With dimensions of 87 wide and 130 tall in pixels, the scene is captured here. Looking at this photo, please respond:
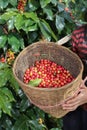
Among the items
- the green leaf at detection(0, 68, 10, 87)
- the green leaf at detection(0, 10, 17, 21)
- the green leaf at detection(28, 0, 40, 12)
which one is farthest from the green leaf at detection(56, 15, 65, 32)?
the green leaf at detection(0, 68, 10, 87)

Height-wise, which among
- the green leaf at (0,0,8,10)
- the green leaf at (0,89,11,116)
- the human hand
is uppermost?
the green leaf at (0,0,8,10)

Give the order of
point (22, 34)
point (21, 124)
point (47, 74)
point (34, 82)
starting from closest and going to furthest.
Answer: point (34, 82), point (47, 74), point (22, 34), point (21, 124)

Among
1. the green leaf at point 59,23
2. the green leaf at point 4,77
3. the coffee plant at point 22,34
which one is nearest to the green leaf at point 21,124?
the coffee plant at point 22,34

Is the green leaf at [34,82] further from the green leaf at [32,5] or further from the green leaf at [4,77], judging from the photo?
the green leaf at [32,5]

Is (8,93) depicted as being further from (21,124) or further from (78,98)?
(78,98)

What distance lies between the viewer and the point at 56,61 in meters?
1.70

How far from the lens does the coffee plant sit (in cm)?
166

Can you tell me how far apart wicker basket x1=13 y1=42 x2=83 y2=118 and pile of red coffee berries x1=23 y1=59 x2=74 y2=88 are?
24 millimetres

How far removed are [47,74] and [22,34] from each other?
1.04ft

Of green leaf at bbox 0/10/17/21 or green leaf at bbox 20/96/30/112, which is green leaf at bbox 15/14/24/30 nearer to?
green leaf at bbox 0/10/17/21

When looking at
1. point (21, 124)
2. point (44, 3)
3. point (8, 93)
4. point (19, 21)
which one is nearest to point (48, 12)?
point (44, 3)

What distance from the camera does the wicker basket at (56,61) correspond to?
1.40m

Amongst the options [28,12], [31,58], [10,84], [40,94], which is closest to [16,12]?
[28,12]

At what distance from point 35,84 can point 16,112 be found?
0.50 meters
